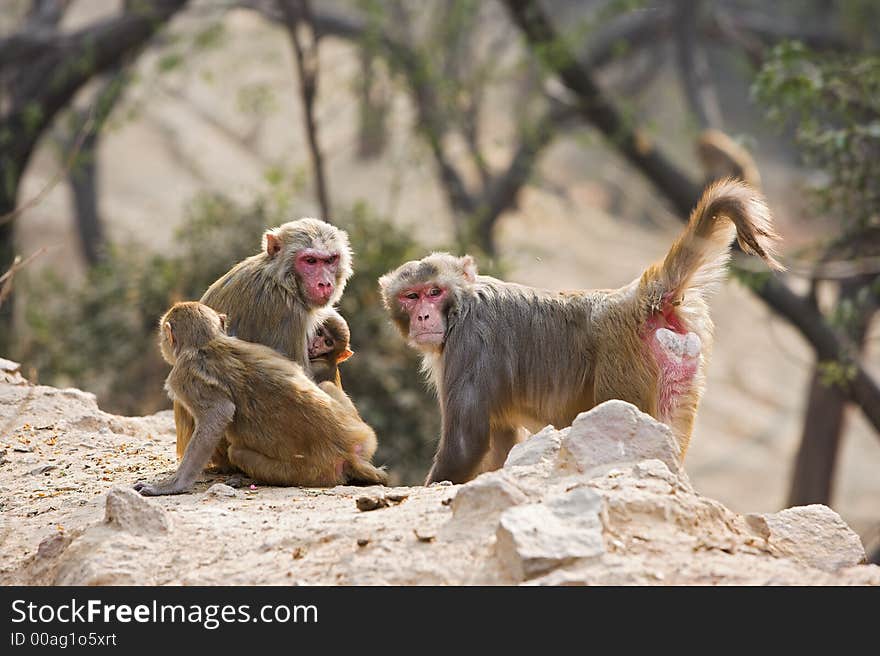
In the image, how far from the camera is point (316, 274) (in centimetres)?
596

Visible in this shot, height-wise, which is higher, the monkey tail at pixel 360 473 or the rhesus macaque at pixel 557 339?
the rhesus macaque at pixel 557 339

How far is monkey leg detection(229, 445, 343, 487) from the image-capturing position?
5500 millimetres

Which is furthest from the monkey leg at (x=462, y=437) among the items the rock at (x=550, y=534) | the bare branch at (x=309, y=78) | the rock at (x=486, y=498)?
the bare branch at (x=309, y=78)

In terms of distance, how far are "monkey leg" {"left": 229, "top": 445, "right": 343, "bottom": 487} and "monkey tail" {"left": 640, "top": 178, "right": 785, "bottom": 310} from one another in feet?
6.04

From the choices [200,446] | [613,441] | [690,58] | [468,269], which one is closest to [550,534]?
[613,441]

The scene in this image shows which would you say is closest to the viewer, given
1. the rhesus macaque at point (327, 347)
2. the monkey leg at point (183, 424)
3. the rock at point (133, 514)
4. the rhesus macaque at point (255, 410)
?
the rock at point (133, 514)

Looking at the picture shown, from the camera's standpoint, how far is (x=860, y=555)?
464 cm

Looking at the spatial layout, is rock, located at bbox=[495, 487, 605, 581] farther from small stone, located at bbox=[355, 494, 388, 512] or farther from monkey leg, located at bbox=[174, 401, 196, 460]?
monkey leg, located at bbox=[174, 401, 196, 460]

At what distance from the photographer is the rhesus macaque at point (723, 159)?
1070cm

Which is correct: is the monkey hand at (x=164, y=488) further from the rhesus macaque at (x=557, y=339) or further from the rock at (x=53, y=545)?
the rhesus macaque at (x=557, y=339)

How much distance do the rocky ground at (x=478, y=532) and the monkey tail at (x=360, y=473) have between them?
0.22 metres

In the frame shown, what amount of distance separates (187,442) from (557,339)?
194cm

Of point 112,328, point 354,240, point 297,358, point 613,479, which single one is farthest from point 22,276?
point 613,479
